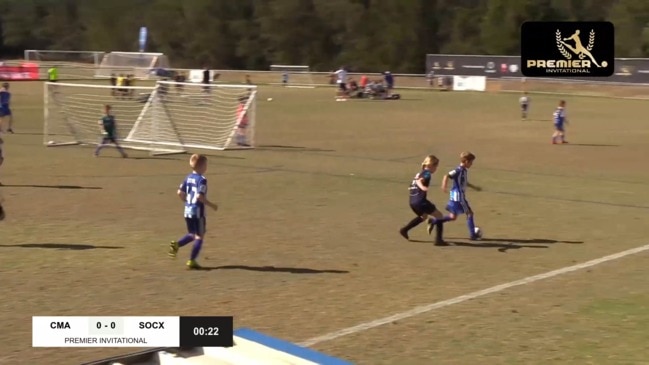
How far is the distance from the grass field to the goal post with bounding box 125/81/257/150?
1.35m

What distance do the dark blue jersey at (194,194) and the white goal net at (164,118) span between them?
47.4 feet

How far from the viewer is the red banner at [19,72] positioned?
218 ft

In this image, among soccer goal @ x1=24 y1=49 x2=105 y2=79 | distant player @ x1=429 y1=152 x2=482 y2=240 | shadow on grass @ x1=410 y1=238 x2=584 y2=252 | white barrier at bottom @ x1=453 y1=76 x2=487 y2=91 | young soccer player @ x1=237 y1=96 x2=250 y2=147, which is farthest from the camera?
soccer goal @ x1=24 y1=49 x2=105 y2=79

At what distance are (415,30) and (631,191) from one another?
74.0 m

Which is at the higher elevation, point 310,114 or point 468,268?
point 310,114

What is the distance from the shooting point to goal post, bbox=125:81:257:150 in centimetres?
2716

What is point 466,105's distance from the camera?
162 ft

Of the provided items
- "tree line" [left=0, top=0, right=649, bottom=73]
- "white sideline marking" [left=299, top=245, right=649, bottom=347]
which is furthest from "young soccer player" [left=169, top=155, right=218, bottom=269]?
"tree line" [left=0, top=0, right=649, bottom=73]

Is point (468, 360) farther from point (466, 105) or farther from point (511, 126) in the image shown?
point (466, 105)

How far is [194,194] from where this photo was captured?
11.2 metres

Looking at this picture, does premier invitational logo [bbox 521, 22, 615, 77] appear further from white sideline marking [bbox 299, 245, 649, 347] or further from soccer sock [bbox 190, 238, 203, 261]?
soccer sock [bbox 190, 238, 203, 261]

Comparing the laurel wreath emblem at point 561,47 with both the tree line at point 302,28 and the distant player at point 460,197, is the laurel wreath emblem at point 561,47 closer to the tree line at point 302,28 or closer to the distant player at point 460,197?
the distant player at point 460,197

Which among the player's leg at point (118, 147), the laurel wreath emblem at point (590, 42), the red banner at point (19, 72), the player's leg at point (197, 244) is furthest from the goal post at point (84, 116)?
the red banner at point (19, 72)

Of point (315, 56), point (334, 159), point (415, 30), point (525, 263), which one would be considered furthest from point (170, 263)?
point (315, 56)
